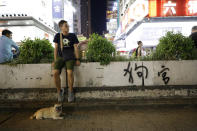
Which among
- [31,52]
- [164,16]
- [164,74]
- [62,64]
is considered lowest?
[164,74]

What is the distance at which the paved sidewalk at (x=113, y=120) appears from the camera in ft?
9.74

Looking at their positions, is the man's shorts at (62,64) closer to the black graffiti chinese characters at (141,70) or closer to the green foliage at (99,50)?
the green foliage at (99,50)

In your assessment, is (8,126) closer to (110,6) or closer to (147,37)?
(147,37)

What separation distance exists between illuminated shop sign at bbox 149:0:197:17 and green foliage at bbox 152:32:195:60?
39.1 ft

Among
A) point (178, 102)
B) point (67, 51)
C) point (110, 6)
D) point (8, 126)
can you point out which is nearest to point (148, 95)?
point (178, 102)

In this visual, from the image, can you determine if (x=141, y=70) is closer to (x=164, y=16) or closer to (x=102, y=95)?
(x=102, y=95)

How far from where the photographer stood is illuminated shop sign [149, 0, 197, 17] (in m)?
15.1

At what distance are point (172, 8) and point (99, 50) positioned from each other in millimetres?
14443

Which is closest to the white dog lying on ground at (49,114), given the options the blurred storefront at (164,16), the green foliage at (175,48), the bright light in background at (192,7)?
the green foliage at (175,48)

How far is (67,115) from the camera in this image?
3.67 metres

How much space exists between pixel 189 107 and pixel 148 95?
43.4 inches

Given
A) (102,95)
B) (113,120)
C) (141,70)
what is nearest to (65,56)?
(102,95)

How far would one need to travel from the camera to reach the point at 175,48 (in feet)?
15.0

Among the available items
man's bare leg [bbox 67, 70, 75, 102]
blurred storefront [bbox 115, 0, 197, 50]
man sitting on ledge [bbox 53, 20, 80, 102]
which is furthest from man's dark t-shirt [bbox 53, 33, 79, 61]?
blurred storefront [bbox 115, 0, 197, 50]
